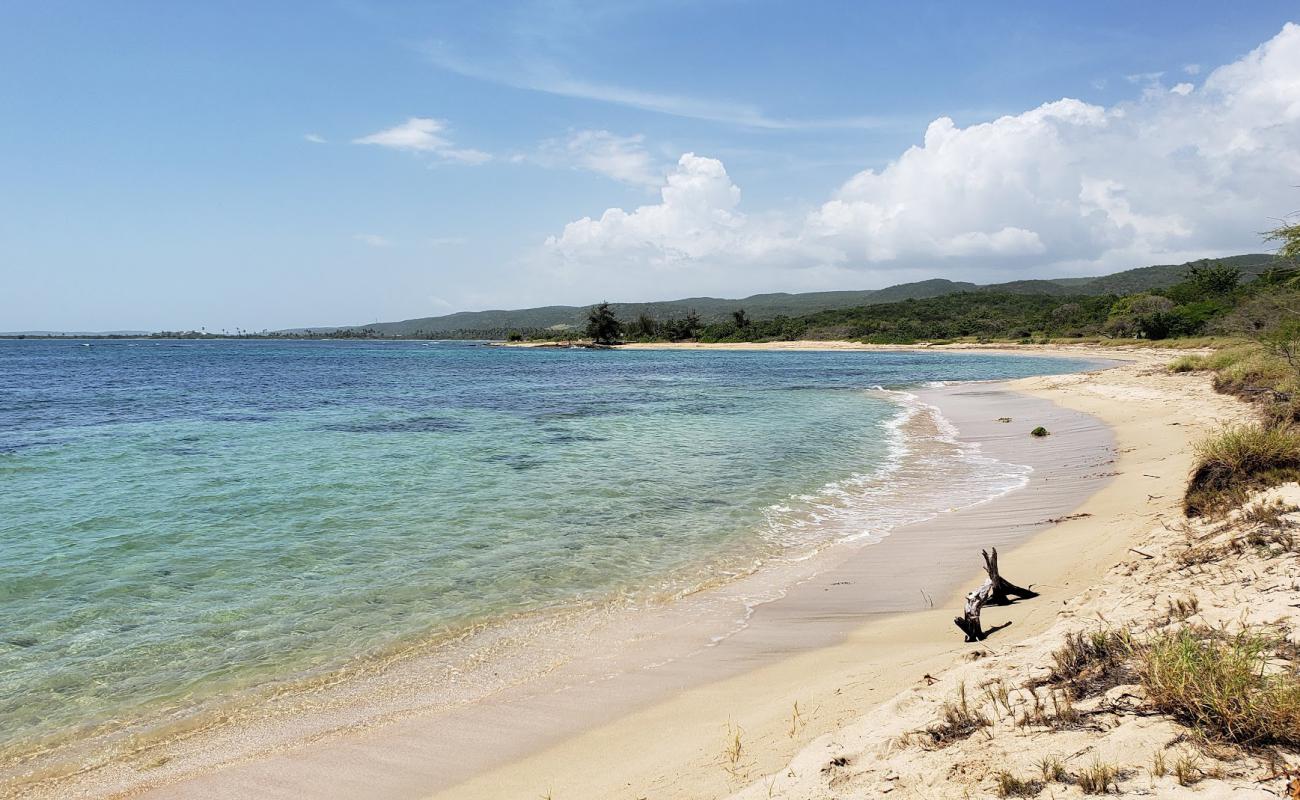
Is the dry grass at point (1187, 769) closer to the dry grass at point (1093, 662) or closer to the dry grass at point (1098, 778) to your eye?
the dry grass at point (1098, 778)

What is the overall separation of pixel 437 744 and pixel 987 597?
4.96m

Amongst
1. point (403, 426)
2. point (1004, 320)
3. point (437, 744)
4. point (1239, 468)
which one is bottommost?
point (437, 744)

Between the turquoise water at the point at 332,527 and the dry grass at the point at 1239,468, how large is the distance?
4608mm

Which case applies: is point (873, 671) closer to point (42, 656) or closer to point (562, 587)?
point (562, 587)

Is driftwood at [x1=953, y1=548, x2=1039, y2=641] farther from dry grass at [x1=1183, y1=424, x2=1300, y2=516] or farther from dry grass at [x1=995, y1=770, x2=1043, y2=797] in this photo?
dry grass at [x1=995, y1=770, x2=1043, y2=797]

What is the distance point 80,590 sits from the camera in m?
7.97

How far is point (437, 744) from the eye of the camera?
502 cm

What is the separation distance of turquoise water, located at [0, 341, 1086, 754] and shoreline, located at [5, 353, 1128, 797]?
1.27m

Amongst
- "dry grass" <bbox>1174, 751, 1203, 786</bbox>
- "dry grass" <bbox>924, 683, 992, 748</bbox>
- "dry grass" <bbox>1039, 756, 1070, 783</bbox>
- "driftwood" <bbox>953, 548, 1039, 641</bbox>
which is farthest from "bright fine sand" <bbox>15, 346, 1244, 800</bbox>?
"dry grass" <bbox>1174, 751, 1203, 786</bbox>

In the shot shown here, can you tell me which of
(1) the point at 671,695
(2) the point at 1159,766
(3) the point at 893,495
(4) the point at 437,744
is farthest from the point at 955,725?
(3) the point at 893,495

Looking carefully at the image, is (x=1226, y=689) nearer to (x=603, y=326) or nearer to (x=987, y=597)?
(x=987, y=597)

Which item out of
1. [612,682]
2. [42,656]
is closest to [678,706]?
[612,682]

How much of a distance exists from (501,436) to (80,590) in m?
13.2

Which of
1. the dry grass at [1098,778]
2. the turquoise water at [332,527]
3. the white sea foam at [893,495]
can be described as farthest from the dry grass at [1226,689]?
the white sea foam at [893,495]
